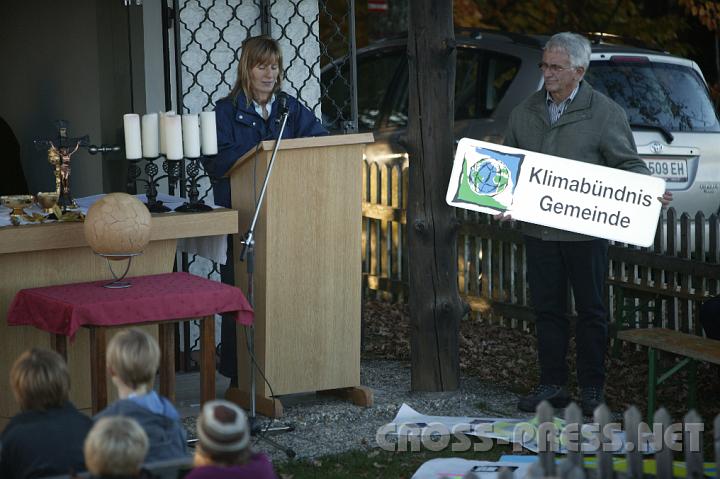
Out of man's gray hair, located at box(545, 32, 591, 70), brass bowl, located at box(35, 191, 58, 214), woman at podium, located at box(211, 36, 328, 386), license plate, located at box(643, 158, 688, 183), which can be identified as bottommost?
license plate, located at box(643, 158, 688, 183)

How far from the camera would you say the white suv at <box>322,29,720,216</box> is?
8.56 metres

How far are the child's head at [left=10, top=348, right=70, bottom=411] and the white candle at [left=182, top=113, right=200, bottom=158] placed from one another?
6.93ft

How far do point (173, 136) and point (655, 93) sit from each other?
4.16 metres

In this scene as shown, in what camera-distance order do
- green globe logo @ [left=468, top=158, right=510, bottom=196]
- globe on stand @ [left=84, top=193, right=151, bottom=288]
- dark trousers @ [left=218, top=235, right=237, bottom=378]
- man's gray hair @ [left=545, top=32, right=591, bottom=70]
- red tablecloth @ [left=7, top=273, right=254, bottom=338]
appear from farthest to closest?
1. dark trousers @ [left=218, top=235, right=237, bottom=378]
2. green globe logo @ [left=468, top=158, right=510, bottom=196]
3. man's gray hair @ [left=545, top=32, right=591, bottom=70]
4. globe on stand @ [left=84, top=193, right=151, bottom=288]
5. red tablecloth @ [left=7, top=273, right=254, bottom=338]

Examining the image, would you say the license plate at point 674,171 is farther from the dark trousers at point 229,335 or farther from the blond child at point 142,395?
the blond child at point 142,395

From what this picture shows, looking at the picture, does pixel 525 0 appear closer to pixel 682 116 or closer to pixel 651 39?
pixel 651 39

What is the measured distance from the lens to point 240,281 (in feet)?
21.7

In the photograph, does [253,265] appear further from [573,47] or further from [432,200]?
[573,47]

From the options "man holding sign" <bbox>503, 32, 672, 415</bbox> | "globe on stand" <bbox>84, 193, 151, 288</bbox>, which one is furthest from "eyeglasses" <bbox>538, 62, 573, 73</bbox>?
"globe on stand" <bbox>84, 193, 151, 288</bbox>

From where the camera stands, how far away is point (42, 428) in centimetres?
413

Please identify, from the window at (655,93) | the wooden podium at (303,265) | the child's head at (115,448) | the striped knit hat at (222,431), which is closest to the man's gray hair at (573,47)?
the wooden podium at (303,265)

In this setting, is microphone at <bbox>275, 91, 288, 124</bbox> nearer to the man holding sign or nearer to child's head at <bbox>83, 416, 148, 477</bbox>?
the man holding sign

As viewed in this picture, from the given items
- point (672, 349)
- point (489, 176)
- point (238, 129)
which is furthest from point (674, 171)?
point (238, 129)

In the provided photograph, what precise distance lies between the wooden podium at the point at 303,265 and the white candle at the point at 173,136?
1.11 feet
